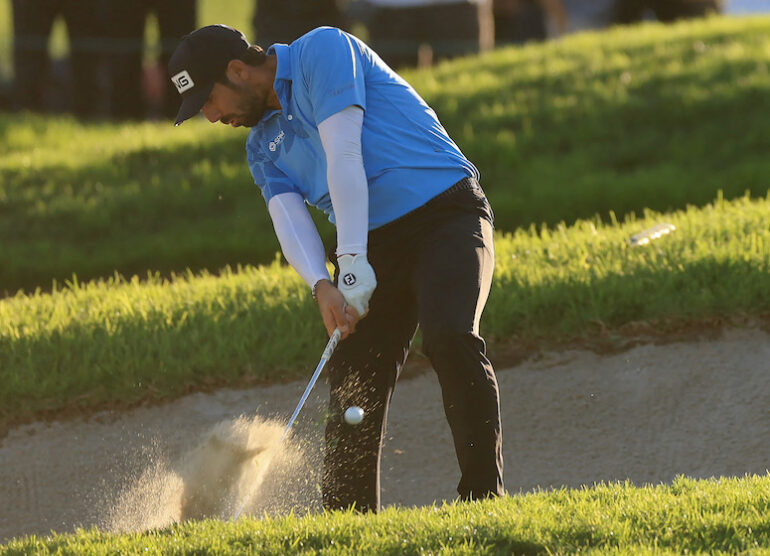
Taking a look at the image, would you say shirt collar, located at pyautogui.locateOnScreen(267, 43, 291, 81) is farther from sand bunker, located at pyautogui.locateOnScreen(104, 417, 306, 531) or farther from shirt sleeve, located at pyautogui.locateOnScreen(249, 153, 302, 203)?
sand bunker, located at pyautogui.locateOnScreen(104, 417, 306, 531)

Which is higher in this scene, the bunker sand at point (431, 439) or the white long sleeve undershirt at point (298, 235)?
the white long sleeve undershirt at point (298, 235)

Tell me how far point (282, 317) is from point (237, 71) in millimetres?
2437

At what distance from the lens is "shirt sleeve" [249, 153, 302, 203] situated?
15.3 ft

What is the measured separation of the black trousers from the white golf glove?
0.16 m

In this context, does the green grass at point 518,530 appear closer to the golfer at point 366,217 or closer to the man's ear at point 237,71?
the golfer at point 366,217

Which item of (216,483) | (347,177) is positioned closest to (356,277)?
(347,177)

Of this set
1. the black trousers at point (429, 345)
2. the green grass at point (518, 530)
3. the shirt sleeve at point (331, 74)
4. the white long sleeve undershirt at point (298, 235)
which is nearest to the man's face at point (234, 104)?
the shirt sleeve at point (331, 74)

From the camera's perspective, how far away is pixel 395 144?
14.6 feet

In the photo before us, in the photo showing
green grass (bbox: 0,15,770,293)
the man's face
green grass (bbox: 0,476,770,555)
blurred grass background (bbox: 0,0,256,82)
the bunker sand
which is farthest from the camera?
blurred grass background (bbox: 0,0,256,82)

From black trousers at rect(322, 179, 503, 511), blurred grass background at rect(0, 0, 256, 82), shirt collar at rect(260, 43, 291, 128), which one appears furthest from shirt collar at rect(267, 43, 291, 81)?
blurred grass background at rect(0, 0, 256, 82)

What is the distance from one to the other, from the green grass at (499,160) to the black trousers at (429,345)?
4535mm

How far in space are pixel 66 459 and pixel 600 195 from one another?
14.6 ft

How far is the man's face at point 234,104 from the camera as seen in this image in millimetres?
4438

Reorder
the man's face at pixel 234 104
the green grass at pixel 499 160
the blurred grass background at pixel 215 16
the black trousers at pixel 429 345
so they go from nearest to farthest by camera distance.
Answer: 1. the black trousers at pixel 429 345
2. the man's face at pixel 234 104
3. the green grass at pixel 499 160
4. the blurred grass background at pixel 215 16
